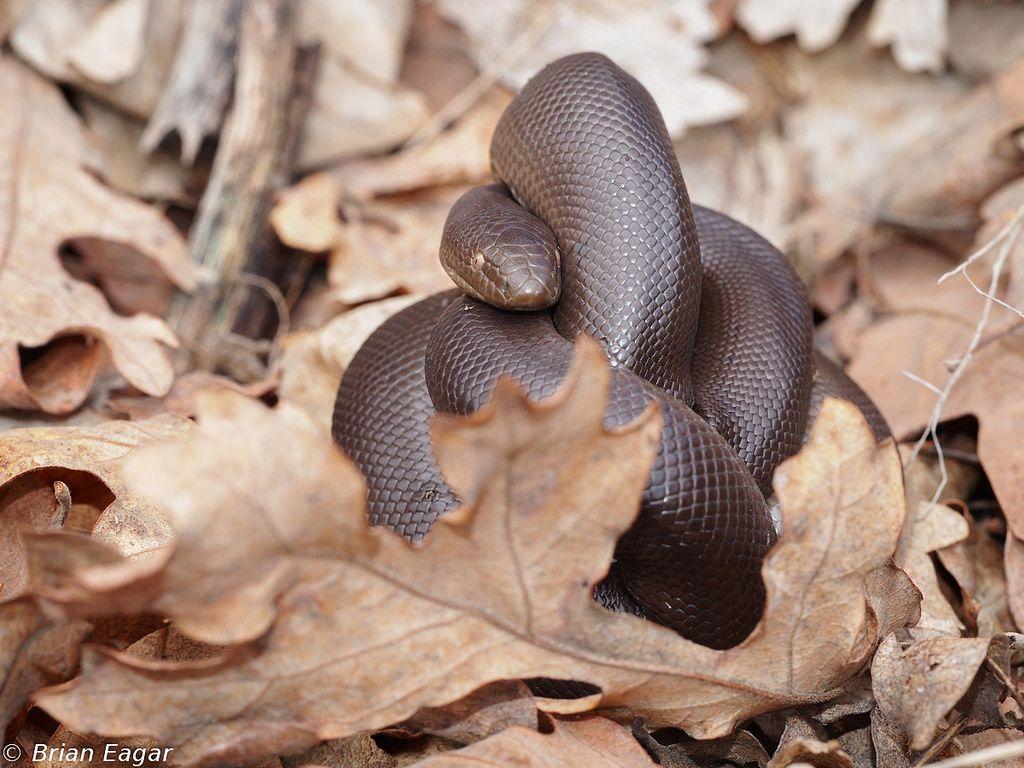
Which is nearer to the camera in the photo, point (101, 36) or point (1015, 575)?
point (1015, 575)

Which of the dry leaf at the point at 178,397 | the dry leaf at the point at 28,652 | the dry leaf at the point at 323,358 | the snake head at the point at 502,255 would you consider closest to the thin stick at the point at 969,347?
the snake head at the point at 502,255

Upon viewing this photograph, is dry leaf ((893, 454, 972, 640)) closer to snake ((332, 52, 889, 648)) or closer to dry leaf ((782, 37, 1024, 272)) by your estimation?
snake ((332, 52, 889, 648))

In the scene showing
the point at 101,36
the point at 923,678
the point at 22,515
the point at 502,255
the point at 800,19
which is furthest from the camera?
the point at 800,19

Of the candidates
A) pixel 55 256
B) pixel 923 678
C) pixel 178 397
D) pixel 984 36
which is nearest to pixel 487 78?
pixel 55 256

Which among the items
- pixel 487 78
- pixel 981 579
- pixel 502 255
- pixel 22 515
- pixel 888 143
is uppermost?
pixel 502 255

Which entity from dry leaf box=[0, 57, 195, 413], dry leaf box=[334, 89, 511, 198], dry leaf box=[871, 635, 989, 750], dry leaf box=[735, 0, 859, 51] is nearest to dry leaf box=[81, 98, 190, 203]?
dry leaf box=[0, 57, 195, 413]

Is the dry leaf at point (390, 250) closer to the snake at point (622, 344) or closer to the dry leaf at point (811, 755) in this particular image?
the snake at point (622, 344)

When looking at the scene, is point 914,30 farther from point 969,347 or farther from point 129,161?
point 129,161
